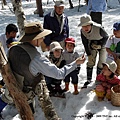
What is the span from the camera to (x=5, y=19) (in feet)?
43.1

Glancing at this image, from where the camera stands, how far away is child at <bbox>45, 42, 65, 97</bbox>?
14.5ft

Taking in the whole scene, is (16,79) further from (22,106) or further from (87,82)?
(87,82)

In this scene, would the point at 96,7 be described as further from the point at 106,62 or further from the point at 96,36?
the point at 106,62

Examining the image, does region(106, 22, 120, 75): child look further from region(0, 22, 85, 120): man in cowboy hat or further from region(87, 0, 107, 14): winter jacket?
region(87, 0, 107, 14): winter jacket

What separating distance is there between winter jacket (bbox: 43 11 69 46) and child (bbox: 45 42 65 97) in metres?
0.68

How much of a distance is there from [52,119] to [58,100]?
44.4 inches

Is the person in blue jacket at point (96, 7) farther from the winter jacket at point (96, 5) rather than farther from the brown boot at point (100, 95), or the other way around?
the brown boot at point (100, 95)

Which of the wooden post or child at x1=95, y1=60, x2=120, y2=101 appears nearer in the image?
the wooden post

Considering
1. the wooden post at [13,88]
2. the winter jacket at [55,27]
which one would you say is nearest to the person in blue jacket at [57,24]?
the winter jacket at [55,27]

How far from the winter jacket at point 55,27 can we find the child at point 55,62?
0.68 meters

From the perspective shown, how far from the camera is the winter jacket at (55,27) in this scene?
16.7ft

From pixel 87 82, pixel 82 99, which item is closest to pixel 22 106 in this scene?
pixel 82 99

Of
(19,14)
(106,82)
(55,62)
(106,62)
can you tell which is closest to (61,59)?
(55,62)

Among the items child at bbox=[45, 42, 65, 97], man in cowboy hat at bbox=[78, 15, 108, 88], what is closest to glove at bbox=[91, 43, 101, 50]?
man in cowboy hat at bbox=[78, 15, 108, 88]
